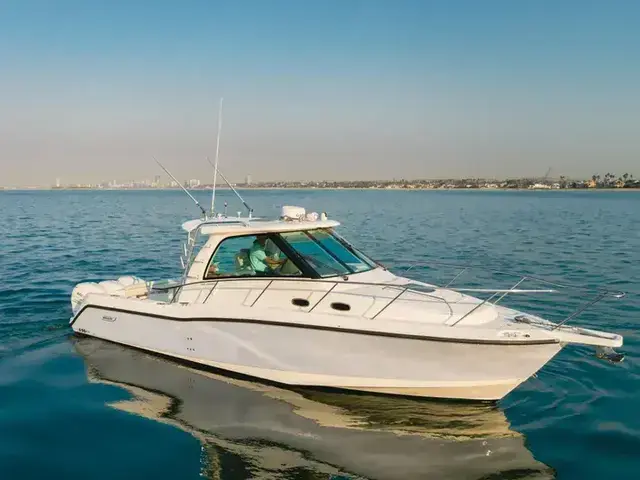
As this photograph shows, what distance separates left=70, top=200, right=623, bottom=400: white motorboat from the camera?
6.62 m

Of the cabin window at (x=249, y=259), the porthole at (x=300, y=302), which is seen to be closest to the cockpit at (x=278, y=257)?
the cabin window at (x=249, y=259)

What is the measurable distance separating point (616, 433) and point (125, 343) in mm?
7309

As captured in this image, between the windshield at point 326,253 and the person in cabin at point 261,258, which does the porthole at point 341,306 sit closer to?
the windshield at point 326,253

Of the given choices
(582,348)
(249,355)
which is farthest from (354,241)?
(249,355)

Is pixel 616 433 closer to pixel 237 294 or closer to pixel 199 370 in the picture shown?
pixel 237 294

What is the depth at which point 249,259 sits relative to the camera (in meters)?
8.13

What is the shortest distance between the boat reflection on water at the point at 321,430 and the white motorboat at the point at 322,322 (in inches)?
9.9

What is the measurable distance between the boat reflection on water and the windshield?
1790 mm

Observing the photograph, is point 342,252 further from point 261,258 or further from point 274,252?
point 261,258

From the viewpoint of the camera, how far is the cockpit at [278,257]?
26.0 feet

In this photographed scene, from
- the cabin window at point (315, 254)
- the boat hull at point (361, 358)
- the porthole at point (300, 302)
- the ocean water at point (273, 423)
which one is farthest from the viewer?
the cabin window at point (315, 254)

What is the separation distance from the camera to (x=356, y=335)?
6828 millimetres

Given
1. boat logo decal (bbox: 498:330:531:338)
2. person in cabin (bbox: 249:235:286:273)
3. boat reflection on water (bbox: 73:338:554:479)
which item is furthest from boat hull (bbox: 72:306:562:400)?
person in cabin (bbox: 249:235:286:273)

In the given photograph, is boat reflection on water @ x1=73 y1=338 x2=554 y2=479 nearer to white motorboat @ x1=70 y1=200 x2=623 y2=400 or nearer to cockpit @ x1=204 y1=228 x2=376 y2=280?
white motorboat @ x1=70 y1=200 x2=623 y2=400
